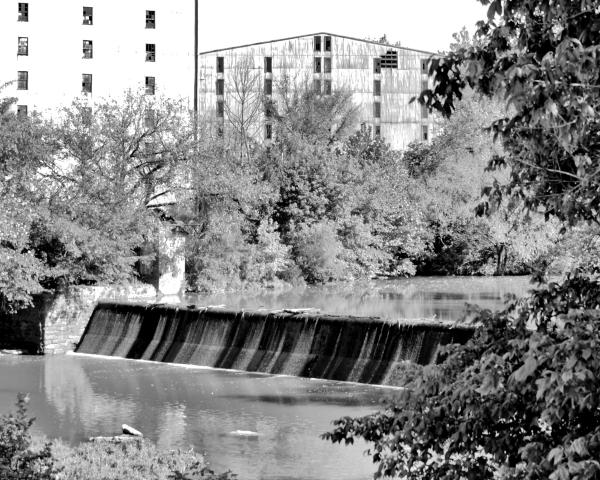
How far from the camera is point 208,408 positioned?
17766mm

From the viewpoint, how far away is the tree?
181 inches

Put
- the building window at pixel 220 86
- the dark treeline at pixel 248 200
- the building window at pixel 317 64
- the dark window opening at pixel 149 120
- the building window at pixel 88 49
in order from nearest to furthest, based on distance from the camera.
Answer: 1. the dark treeline at pixel 248 200
2. the dark window opening at pixel 149 120
3. the building window at pixel 88 49
4. the building window at pixel 220 86
5. the building window at pixel 317 64

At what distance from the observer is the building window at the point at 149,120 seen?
116 ft

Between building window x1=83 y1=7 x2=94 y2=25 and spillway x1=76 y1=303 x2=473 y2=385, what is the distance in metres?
32.6

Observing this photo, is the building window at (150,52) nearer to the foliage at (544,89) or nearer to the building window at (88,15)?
the building window at (88,15)

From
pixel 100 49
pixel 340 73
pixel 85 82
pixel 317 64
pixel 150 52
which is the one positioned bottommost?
pixel 85 82

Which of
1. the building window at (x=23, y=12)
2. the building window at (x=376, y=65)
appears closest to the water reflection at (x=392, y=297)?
the building window at (x=23, y=12)

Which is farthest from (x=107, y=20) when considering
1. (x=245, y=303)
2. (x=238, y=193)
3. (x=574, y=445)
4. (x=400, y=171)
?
(x=574, y=445)

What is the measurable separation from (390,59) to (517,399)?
219 feet

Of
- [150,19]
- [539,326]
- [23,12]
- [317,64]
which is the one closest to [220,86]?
[317,64]

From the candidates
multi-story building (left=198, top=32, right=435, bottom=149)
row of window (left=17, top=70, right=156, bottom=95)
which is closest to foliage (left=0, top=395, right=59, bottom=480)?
row of window (left=17, top=70, right=156, bottom=95)

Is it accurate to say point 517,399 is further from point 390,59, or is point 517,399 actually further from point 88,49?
point 390,59

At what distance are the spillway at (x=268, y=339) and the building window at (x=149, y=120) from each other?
1054 cm

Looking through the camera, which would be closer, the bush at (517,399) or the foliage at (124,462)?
the bush at (517,399)
